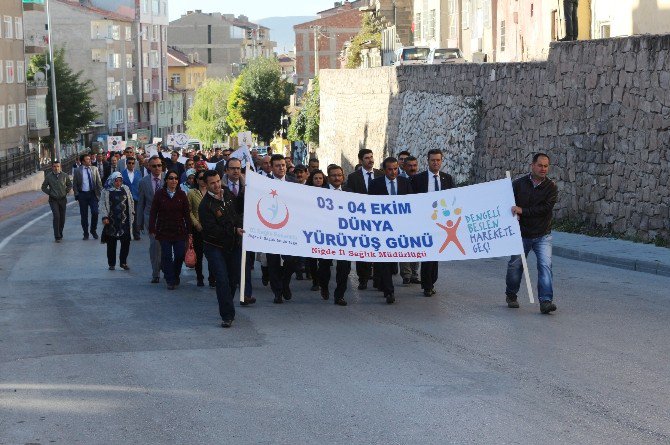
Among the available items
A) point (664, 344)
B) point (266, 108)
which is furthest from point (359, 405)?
point (266, 108)

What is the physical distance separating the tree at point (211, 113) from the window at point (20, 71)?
54050 millimetres

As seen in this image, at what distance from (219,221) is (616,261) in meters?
7.61

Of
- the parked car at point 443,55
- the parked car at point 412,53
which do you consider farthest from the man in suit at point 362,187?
the parked car at point 412,53

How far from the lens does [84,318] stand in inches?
555

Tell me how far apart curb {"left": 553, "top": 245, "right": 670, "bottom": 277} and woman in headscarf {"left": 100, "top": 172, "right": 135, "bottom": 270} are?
7356mm

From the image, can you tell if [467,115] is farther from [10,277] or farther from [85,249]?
[10,277]

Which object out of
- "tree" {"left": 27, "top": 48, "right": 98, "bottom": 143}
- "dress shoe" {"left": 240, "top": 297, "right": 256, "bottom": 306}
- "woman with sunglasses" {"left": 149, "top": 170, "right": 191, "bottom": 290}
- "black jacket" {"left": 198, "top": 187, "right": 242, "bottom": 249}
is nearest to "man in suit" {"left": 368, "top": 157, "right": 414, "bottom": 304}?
"dress shoe" {"left": 240, "top": 297, "right": 256, "bottom": 306}

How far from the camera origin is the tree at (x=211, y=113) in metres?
130

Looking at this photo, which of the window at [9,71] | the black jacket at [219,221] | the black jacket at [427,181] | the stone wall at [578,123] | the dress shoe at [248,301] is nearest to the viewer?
the black jacket at [219,221]

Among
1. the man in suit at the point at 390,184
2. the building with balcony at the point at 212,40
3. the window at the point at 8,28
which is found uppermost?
the building with balcony at the point at 212,40

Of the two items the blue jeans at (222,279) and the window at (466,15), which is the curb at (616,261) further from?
the window at (466,15)

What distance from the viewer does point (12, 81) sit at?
71.6m

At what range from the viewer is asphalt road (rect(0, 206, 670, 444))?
8.43 m

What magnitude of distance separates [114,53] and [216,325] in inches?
3971
